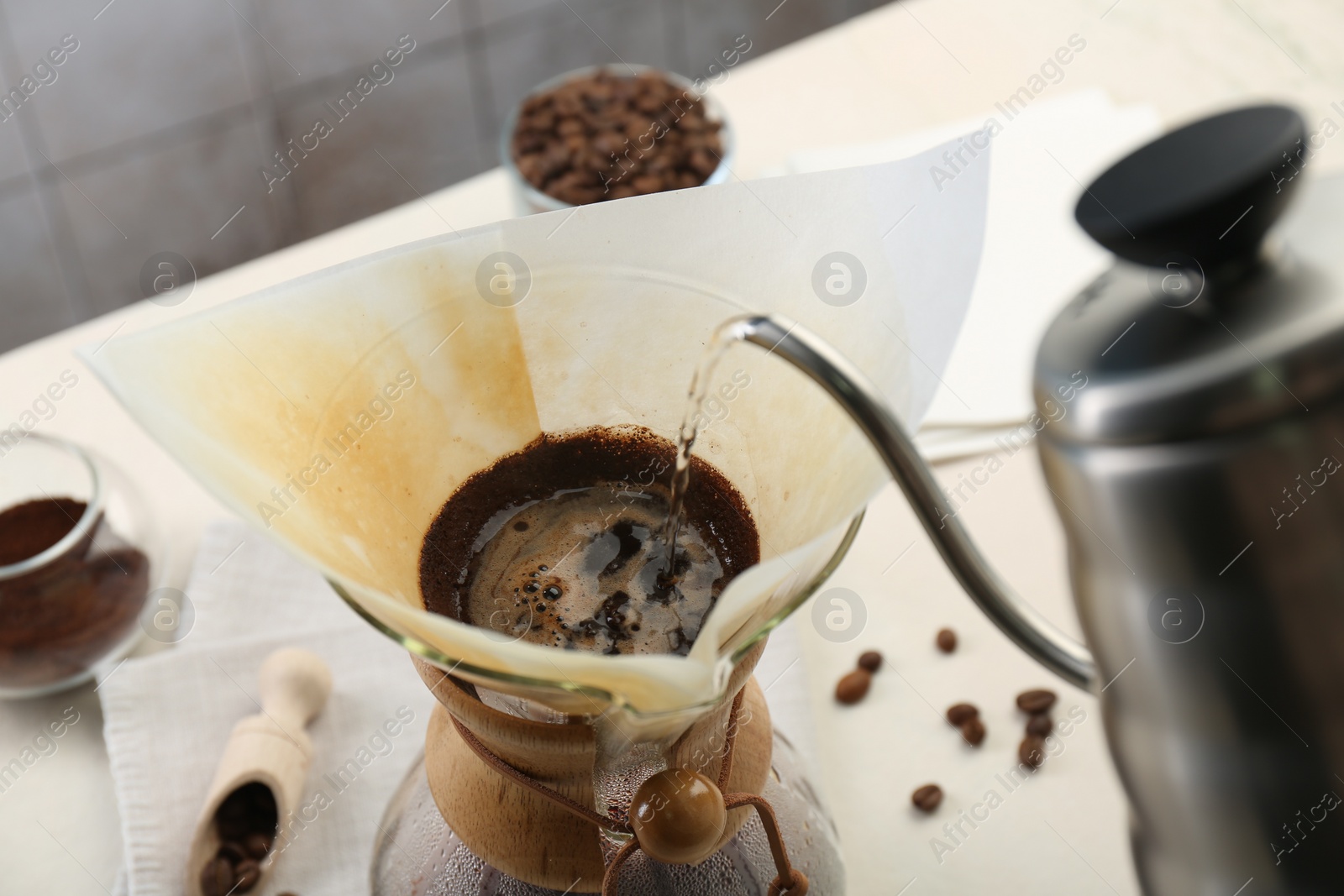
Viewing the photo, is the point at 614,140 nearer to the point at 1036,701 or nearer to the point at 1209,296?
the point at 1036,701

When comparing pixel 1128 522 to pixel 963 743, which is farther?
pixel 963 743

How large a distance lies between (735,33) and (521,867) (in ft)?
4.76

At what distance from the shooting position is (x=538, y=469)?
47 cm

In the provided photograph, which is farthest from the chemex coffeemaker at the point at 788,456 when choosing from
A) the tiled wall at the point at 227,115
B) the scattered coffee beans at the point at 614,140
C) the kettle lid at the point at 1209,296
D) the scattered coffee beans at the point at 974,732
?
the tiled wall at the point at 227,115

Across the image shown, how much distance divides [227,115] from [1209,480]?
4.73ft

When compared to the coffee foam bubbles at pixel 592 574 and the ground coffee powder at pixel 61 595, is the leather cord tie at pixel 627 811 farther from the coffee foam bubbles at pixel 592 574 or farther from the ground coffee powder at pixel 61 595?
the ground coffee powder at pixel 61 595

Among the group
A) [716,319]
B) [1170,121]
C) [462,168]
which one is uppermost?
[716,319]

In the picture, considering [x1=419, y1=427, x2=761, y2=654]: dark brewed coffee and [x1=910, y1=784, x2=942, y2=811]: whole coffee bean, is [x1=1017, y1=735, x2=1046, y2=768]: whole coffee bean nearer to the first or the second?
[x1=910, y1=784, x2=942, y2=811]: whole coffee bean

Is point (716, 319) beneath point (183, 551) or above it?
above

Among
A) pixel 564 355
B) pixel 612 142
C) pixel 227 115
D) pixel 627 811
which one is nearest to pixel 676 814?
pixel 627 811

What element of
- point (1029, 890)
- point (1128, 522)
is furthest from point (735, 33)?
point (1128, 522)

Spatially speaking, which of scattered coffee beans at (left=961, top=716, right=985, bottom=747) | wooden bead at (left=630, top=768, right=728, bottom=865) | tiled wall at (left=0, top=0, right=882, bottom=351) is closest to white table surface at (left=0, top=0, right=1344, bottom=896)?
scattered coffee beans at (left=961, top=716, right=985, bottom=747)

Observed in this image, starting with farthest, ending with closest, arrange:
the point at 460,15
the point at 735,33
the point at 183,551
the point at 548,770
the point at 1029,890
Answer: the point at 735,33, the point at 460,15, the point at 183,551, the point at 1029,890, the point at 548,770

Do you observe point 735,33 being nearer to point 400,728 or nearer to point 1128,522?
point 400,728
